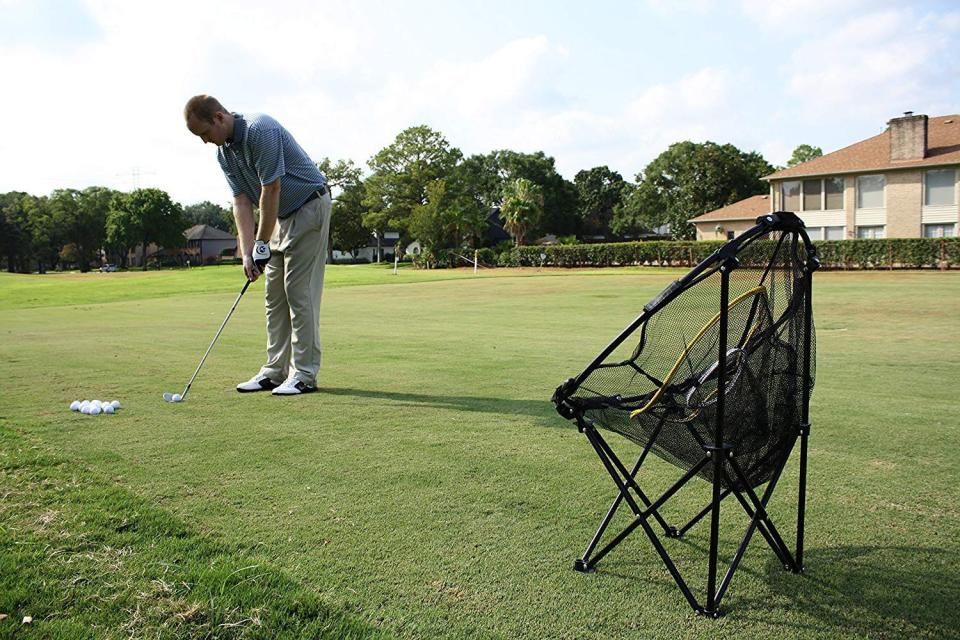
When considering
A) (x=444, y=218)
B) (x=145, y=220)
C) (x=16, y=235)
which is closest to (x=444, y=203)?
(x=444, y=218)

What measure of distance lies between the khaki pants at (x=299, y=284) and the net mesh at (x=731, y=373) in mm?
4245

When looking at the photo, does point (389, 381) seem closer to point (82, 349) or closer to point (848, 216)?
point (82, 349)

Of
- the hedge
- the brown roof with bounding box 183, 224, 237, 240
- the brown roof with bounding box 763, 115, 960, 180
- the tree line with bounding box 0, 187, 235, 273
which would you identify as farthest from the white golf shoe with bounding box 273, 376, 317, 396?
the brown roof with bounding box 183, 224, 237, 240

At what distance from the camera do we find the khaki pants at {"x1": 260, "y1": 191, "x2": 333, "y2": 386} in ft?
22.2

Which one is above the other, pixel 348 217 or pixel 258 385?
pixel 348 217

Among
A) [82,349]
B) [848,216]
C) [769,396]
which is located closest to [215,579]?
[769,396]

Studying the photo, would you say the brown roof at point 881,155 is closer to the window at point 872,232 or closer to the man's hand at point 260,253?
the window at point 872,232

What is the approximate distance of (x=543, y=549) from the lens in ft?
10.5

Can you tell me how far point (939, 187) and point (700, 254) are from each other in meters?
15.7

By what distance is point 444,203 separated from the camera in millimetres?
73875

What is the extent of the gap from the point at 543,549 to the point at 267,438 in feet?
7.99

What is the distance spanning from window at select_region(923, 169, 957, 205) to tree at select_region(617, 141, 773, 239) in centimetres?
3308

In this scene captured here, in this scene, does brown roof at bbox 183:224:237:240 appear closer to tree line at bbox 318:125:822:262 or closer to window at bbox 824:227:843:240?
tree line at bbox 318:125:822:262

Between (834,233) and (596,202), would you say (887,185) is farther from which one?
(596,202)
